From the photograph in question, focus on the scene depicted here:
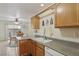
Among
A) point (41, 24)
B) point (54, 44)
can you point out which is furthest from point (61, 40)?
point (41, 24)

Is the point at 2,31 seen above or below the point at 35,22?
below

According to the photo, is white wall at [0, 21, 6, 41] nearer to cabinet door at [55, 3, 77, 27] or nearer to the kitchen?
the kitchen

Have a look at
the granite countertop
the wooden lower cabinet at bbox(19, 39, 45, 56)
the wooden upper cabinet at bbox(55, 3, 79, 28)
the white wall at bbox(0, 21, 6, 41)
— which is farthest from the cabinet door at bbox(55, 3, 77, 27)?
the white wall at bbox(0, 21, 6, 41)

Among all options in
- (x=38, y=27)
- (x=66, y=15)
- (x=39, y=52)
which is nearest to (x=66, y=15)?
(x=66, y=15)

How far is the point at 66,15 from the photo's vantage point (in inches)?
66.9

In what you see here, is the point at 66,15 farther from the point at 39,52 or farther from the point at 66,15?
the point at 39,52

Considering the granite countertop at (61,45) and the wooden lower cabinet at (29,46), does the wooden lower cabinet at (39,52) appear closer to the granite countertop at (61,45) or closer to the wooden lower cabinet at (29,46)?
the wooden lower cabinet at (29,46)

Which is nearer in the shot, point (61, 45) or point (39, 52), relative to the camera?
point (39, 52)

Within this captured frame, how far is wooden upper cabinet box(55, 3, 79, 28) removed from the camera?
1.61 metres

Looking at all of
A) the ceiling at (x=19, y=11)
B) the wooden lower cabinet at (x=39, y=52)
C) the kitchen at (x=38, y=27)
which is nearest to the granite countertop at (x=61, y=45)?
the kitchen at (x=38, y=27)

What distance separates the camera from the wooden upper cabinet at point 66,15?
161 cm

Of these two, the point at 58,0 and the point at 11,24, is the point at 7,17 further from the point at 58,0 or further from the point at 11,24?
the point at 58,0

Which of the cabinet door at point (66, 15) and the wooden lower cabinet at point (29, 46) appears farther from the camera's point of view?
the wooden lower cabinet at point (29, 46)

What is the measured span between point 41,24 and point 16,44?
18.2 inches
